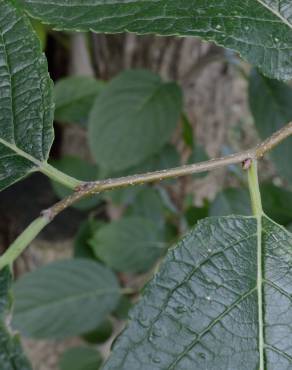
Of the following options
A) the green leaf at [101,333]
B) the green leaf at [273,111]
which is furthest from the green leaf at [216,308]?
the green leaf at [101,333]

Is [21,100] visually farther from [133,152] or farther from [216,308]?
[133,152]

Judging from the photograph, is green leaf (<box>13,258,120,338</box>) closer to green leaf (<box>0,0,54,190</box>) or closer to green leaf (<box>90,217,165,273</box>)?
green leaf (<box>90,217,165,273</box>)

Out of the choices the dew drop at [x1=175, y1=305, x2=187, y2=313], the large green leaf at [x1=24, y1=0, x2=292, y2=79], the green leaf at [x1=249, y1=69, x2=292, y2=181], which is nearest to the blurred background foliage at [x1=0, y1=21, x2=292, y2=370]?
the green leaf at [x1=249, y1=69, x2=292, y2=181]

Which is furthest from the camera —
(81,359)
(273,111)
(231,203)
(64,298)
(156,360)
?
(81,359)

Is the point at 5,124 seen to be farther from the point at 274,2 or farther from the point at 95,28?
the point at 274,2

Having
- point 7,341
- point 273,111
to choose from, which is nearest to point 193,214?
point 273,111

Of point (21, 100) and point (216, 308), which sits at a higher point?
point (21, 100)
